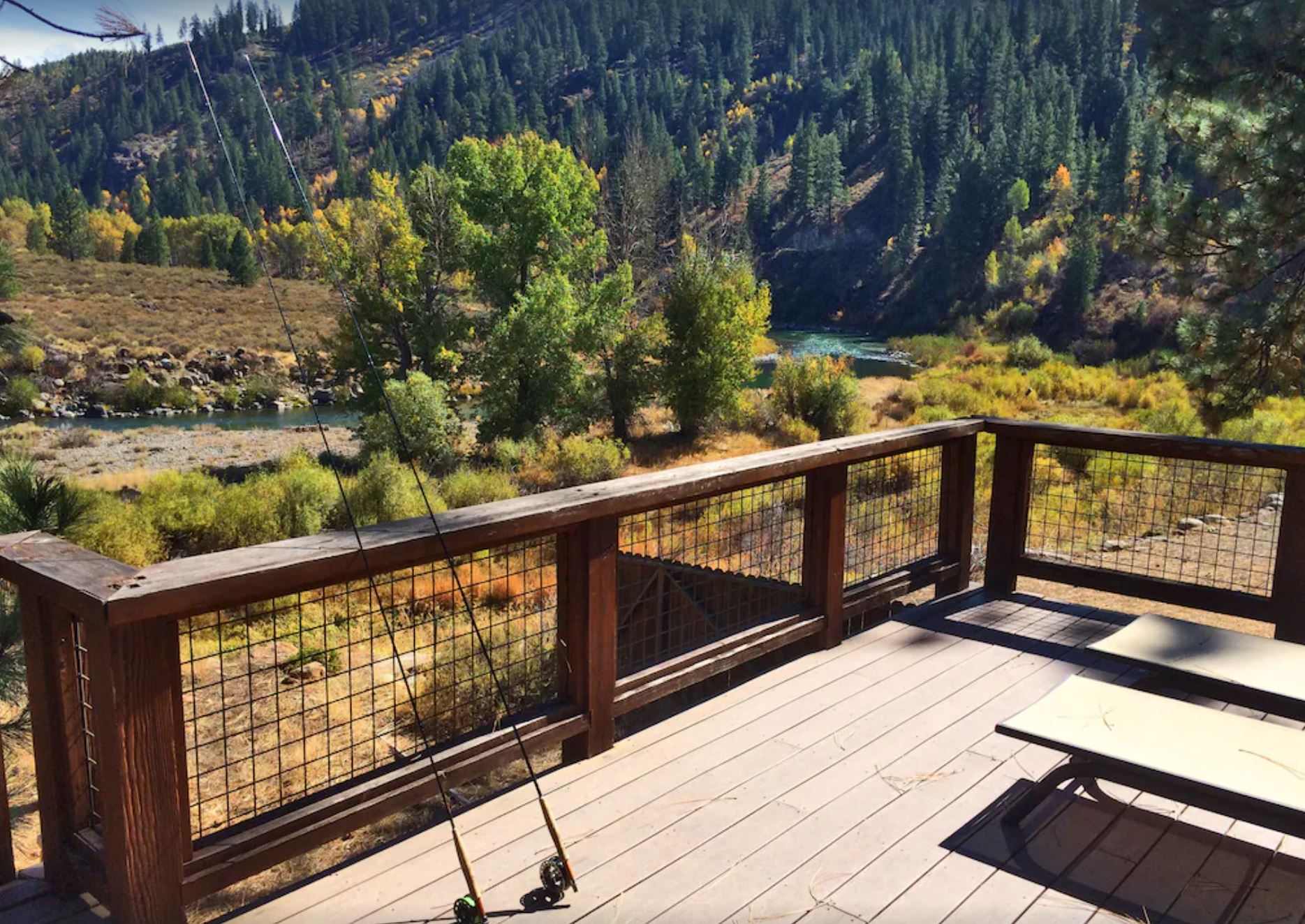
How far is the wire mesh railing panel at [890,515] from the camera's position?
23.4ft

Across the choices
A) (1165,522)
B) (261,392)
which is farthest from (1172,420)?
(261,392)

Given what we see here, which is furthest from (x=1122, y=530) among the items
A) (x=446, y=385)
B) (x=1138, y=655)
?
(x=446, y=385)

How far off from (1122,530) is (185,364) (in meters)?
33.5

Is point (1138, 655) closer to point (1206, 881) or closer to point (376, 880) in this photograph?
point (1206, 881)

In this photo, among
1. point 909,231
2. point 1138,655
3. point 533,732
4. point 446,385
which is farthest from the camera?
point 909,231

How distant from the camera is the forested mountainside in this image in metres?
37.7

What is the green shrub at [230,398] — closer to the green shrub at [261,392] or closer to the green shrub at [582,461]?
the green shrub at [261,392]

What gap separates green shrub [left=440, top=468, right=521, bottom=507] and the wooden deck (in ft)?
36.7

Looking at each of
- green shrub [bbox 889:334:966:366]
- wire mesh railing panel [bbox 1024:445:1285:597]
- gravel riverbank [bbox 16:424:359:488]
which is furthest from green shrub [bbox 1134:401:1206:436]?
green shrub [bbox 889:334:966:366]

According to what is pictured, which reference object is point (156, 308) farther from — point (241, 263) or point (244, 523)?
point (244, 523)

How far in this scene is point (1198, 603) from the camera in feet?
13.9

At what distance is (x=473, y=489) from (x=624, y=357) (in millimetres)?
7632

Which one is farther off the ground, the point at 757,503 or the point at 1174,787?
the point at 1174,787

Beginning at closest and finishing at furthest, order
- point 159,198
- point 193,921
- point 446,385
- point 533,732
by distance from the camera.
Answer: point 533,732 < point 193,921 < point 446,385 < point 159,198
